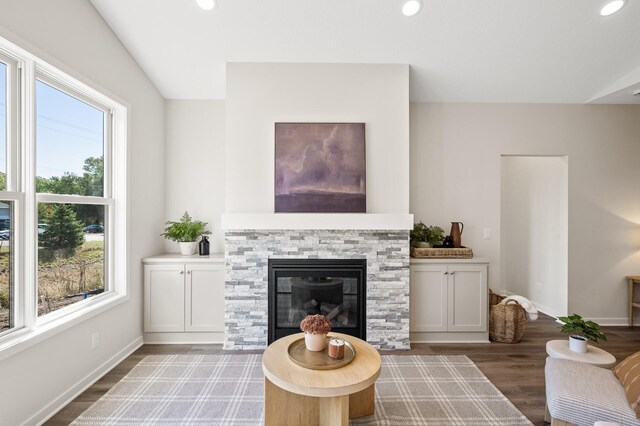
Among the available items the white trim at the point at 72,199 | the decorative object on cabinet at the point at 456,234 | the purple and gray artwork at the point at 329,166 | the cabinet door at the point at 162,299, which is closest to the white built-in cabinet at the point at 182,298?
the cabinet door at the point at 162,299

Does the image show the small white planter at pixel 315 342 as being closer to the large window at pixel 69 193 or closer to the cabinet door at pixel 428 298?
Answer: the cabinet door at pixel 428 298

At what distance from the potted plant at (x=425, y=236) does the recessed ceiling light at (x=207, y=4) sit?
2.80m

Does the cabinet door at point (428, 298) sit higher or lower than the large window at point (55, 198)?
lower

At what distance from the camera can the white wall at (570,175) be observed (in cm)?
389

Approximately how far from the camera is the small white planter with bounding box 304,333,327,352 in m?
2.01

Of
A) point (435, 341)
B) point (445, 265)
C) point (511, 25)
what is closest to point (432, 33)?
point (511, 25)

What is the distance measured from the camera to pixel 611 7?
2.56 metres

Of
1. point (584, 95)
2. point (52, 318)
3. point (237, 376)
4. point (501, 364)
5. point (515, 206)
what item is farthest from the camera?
point (515, 206)

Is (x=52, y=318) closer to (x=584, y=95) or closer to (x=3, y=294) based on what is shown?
(x=3, y=294)

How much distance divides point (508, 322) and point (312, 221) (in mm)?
2287

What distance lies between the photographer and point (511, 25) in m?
2.75

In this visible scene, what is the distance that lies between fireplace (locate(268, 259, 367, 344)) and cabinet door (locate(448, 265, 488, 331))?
95 centimetres

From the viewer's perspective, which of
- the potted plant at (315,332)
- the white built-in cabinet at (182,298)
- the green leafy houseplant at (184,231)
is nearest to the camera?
the potted plant at (315,332)

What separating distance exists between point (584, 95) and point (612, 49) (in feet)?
2.60
